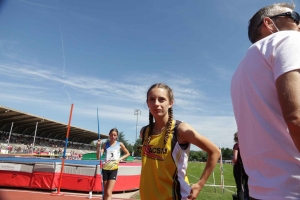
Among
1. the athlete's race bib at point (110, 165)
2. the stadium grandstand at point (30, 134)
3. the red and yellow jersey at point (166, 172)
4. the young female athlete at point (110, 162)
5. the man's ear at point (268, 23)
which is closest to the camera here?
the man's ear at point (268, 23)

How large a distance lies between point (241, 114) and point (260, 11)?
0.65 m

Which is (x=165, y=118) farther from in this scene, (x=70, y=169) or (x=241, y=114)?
(x=70, y=169)

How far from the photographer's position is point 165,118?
2270 millimetres

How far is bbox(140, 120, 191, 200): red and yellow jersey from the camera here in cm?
188

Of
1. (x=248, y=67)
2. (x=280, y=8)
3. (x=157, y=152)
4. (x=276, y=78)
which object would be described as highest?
(x=280, y=8)

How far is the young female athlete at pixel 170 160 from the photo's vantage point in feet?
6.16

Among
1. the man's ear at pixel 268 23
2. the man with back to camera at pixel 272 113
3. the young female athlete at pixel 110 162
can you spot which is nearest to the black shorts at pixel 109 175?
the young female athlete at pixel 110 162

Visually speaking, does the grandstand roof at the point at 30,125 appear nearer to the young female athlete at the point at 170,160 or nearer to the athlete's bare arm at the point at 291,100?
the young female athlete at the point at 170,160

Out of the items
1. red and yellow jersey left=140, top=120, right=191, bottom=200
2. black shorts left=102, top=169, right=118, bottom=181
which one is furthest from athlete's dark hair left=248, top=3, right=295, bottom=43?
black shorts left=102, top=169, right=118, bottom=181

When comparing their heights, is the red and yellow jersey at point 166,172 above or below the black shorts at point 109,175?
above

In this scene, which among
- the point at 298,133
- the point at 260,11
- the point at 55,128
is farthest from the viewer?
the point at 55,128

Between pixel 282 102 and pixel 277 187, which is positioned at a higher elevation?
pixel 282 102

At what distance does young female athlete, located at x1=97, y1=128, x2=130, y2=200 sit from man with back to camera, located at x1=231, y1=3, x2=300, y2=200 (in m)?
5.19

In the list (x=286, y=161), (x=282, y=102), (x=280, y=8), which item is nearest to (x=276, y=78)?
(x=282, y=102)
